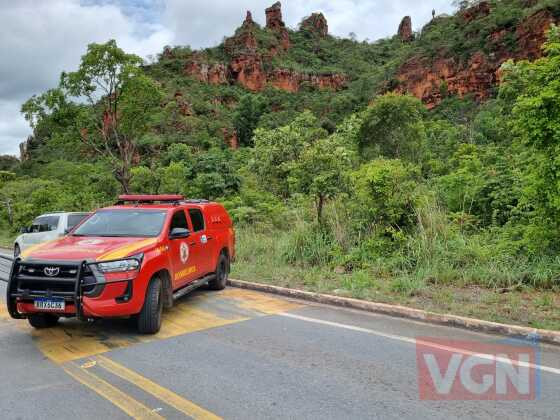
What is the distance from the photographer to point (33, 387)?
4156mm

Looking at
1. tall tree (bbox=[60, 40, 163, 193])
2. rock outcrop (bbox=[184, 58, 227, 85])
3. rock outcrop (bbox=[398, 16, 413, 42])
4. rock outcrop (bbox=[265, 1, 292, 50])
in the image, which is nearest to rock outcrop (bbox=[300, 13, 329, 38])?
rock outcrop (bbox=[265, 1, 292, 50])

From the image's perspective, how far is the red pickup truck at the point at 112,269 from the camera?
A: 5219 mm

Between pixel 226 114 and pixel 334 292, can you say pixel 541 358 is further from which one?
pixel 226 114

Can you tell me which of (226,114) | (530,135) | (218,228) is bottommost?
(218,228)

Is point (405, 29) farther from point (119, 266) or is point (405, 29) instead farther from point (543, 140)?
point (119, 266)

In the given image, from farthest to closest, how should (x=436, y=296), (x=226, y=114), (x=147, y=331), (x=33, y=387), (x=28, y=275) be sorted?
(x=226, y=114)
(x=436, y=296)
(x=147, y=331)
(x=28, y=275)
(x=33, y=387)

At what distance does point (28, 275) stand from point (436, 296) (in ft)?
19.3

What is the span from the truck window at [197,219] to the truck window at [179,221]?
33 cm

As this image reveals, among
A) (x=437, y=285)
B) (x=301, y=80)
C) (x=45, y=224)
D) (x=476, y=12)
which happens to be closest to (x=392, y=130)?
(x=45, y=224)

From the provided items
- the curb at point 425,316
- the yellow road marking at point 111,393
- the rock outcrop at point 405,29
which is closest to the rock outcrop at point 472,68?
the curb at point 425,316

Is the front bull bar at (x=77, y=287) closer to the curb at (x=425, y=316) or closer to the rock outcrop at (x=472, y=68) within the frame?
the curb at (x=425, y=316)

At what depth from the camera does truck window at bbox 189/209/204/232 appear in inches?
306

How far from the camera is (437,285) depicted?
784 cm

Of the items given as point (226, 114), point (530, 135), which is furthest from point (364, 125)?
point (226, 114)
